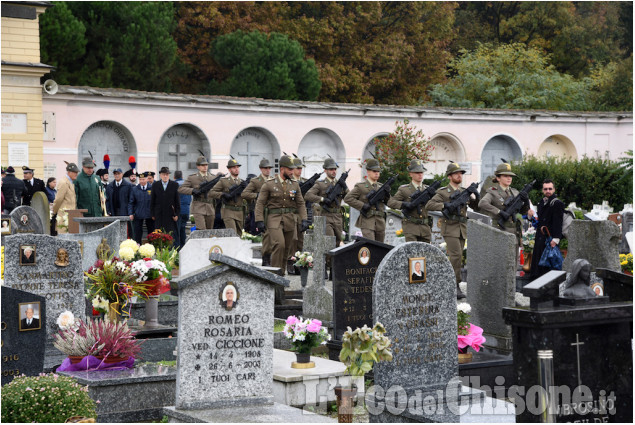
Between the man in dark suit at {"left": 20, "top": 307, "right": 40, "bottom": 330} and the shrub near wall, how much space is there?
21.8 m

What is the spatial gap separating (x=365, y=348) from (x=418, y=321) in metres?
0.62

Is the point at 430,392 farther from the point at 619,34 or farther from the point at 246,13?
the point at 619,34

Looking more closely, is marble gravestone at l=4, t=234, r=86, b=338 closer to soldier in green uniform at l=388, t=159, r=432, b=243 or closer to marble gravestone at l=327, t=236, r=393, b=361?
marble gravestone at l=327, t=236, r=393, b=361

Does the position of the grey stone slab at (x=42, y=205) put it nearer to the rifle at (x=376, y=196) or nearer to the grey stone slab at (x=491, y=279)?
the rifle at (x=376, y=196)

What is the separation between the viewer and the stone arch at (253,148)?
28.1 meters

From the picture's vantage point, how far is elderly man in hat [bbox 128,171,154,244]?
66.1 feet

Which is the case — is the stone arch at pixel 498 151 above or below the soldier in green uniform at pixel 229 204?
above

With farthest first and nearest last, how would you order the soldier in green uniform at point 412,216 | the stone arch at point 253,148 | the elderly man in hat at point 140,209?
the stone arch at point 253,148, the elderly man in hat at point 140,209, the soldier in green uniform at point 412,216

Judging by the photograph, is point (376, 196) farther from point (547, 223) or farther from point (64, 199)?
point (64, 199)

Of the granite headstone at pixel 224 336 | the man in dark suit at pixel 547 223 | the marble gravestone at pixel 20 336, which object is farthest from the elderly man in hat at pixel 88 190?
the granite headstone at pixel 224 336

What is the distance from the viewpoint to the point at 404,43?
41812 millimetres

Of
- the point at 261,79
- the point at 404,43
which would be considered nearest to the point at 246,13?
the point at 261,79

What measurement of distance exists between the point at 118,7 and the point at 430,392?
25.2 metres

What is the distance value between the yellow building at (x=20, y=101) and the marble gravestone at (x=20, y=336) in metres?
16.0
